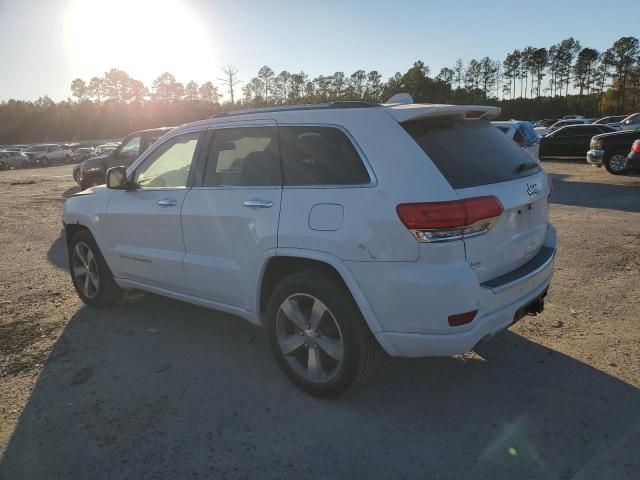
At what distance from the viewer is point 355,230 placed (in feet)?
9.84

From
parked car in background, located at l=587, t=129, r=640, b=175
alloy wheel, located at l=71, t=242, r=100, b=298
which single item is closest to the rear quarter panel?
alloy wheel, located at l=71, t=242, r=100, b=298

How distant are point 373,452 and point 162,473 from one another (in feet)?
3.64

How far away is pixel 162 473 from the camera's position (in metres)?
2.78

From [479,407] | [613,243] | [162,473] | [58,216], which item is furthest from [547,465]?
[58,216]

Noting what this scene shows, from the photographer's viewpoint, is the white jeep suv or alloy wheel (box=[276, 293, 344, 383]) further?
alloy wheel (box=[276, 293, 344, 383])

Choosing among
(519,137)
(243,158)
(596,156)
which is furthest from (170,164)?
(596,156)

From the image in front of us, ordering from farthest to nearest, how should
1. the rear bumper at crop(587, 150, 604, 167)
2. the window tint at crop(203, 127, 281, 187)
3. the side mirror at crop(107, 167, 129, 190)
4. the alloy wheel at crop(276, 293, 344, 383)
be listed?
the rear bumper at crop(587, 150, 604, 167) < the side mirror at crop(107, 167, 129, 190) < the window tint at crop(203, 127, 281, 187) < the alloy wheel at crop(276, 293, 344, 383)

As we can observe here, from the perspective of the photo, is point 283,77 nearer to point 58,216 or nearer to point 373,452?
point 58,216

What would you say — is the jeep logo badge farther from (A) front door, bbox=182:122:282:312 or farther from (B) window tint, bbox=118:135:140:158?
(B) window tint, bbox=118:135:140:158

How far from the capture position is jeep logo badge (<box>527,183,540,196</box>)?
3395 millimetres

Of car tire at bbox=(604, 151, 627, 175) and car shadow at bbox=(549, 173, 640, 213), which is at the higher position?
car tire at bbox=(604, 151, 627, 175)

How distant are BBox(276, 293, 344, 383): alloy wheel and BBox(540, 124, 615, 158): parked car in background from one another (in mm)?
22036

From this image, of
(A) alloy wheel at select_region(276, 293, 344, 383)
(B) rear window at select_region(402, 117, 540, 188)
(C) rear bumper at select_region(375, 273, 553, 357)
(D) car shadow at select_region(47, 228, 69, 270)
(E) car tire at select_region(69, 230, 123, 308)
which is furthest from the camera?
(D) car shadow at select_region(47, 228, 69, 270)

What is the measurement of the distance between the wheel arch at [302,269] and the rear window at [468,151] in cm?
79
